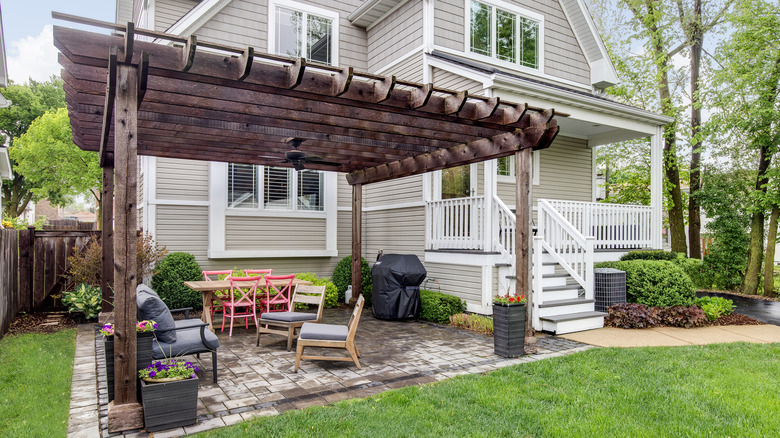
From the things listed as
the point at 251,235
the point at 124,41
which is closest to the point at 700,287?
the point at 251,235

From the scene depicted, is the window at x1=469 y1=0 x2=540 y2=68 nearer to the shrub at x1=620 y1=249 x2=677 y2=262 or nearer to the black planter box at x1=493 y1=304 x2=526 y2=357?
the shrub at x1=620 y1=249 x2=677 y2=262

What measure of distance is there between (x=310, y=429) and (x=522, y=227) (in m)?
3.95

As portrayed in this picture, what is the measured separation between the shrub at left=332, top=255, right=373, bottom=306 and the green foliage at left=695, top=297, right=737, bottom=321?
6.22 m

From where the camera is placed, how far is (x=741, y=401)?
165 inches

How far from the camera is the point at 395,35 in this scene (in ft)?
35.9

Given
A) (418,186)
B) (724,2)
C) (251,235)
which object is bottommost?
(251,235)

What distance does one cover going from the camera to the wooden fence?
858 centimetres

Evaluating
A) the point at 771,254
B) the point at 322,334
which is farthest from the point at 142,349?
the point at 771,254

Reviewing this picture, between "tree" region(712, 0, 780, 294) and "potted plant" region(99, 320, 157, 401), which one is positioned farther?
"tree" region(712, 0, 780, 294)

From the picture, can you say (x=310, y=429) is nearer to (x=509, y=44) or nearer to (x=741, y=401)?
(x=741, y=401)

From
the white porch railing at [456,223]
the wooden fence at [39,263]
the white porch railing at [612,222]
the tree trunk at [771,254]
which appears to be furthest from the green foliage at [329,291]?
the tree trunk at [771,254]

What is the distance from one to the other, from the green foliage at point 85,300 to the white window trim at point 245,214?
6.96 feet

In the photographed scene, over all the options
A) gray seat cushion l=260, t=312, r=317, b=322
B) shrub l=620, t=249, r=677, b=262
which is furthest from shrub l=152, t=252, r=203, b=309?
shrub l=620, t=249, r=677, b=262

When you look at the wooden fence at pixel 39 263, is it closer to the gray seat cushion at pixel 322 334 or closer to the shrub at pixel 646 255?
the gray seat cushion at pixel 322 334
